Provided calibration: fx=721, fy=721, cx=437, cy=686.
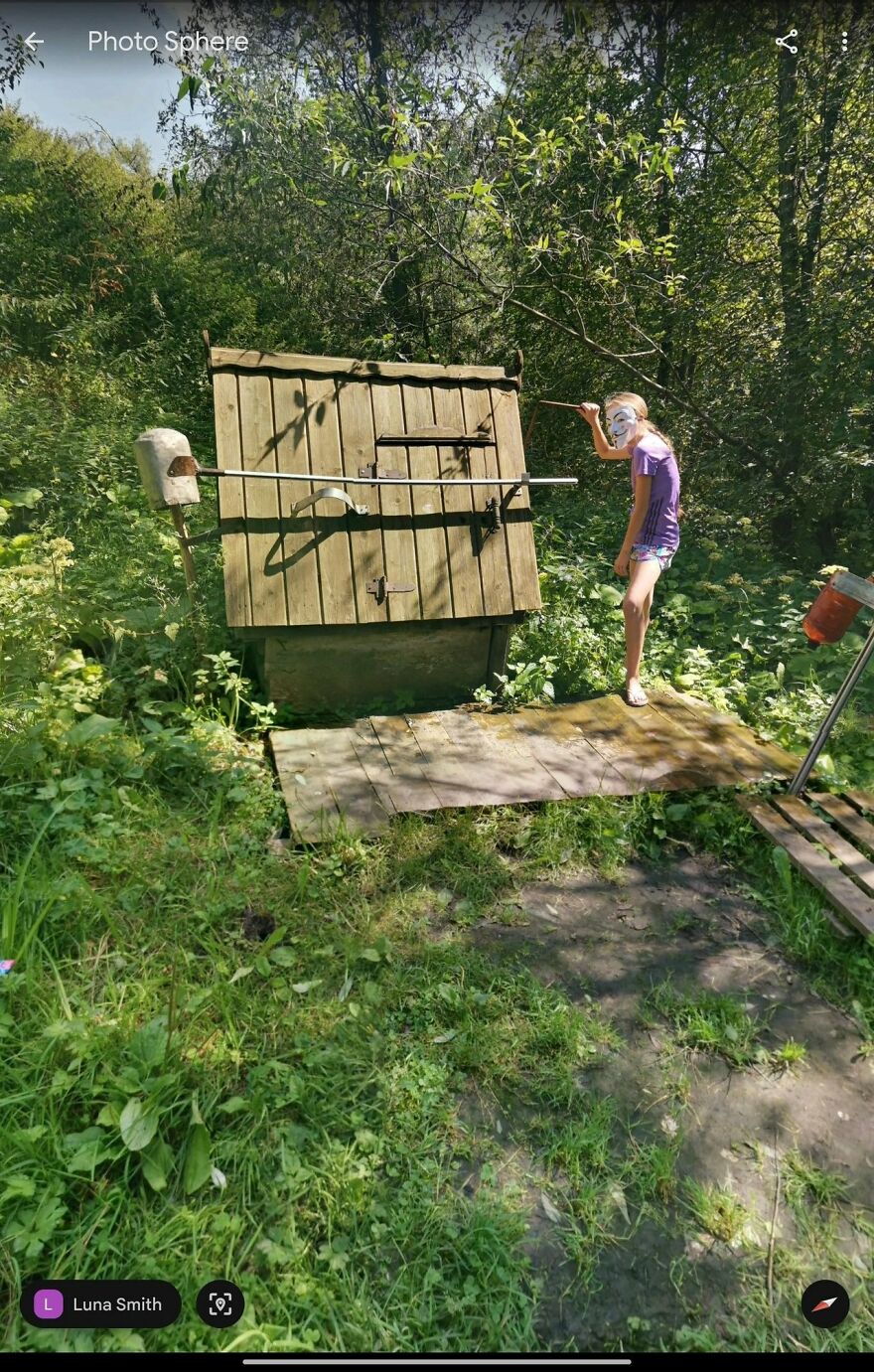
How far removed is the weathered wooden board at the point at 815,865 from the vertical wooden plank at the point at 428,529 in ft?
5.75

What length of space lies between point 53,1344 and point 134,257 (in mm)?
11406

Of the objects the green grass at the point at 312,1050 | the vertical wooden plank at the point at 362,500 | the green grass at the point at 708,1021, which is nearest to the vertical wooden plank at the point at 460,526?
the vertical wooden plank at the point at 362,500

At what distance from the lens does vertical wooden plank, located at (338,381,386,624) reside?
12.1ft

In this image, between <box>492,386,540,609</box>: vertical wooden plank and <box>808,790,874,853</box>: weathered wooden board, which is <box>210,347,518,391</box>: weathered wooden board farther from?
<box>808,790,874,853</box>: weathered wooden board

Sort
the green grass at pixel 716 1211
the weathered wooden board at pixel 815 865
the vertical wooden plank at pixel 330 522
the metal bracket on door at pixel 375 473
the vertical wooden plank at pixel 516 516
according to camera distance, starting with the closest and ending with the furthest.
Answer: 1. the green grass at pixel 716 1211
2. the weathered wooden board at pixel 815 865
3. the vertical wooden plank at pixel 330 522
4. the metal bracket on door at pixel 375 473
5. the vertical wooden plank at pixel 516 516

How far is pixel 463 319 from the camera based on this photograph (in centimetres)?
732

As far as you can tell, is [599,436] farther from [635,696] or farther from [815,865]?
[815,865]

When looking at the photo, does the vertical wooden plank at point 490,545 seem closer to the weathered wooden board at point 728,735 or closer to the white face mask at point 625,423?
the white face mask at point 625,423

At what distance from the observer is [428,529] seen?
3854 mm

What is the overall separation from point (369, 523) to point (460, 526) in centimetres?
51

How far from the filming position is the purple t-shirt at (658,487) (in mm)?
3699

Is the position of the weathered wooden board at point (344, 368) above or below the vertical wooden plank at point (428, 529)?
above

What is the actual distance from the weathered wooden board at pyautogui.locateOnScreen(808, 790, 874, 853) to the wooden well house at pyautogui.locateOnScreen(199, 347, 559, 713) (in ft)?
5.58

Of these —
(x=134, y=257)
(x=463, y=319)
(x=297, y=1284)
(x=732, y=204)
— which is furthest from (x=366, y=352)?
(x=297, y=1284)
